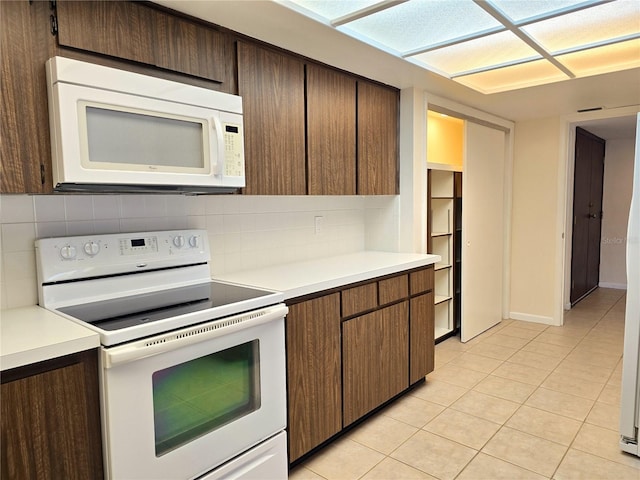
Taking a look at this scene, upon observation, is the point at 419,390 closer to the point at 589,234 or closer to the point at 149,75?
the point at 149,75

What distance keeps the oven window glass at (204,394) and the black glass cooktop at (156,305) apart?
0.20 metres

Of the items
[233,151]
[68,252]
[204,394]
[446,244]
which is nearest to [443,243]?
[446,244]

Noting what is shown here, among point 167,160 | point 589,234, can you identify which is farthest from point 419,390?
point 589,234

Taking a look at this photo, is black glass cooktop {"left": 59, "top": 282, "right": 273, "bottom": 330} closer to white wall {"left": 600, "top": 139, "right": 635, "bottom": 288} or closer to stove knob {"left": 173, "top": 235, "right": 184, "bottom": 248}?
stove knob {"left": 173, "top": 235, "right": 184, "bottom": 248}

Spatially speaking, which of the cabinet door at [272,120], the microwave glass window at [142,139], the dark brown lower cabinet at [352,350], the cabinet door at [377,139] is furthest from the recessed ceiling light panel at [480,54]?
the microwave glass window at [142,139]

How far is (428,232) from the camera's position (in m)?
3.71

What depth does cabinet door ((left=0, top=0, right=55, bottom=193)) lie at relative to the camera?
54.8 inches

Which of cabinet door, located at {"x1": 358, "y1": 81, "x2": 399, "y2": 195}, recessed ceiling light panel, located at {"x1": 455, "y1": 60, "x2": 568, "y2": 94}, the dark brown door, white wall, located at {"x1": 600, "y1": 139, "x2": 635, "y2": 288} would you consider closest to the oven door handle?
cabinet door, located at {"x1": 358, "y1": 81, "x2": 399, "y2": 195}

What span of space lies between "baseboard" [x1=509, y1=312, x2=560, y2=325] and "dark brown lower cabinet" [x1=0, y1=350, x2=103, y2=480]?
4.37 meters

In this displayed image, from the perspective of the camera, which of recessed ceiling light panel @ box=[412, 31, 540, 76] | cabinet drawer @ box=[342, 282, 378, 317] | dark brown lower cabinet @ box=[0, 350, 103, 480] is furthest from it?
recessed ceiling light panel @ box=[412, 31, 540, 76]

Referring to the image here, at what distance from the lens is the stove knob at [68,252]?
5.59 ft

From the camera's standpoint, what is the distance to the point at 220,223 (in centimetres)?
238

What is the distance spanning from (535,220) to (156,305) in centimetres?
412

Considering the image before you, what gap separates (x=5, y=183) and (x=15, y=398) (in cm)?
69
